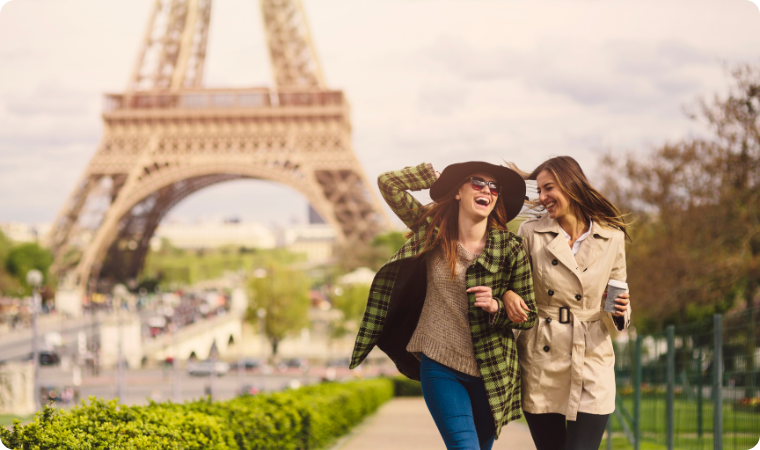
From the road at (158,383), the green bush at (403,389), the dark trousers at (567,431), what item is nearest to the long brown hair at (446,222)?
the dark trousers at (567,431)

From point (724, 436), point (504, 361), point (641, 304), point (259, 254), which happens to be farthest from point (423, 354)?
point (259, 254)

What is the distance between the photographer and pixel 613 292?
3.21m

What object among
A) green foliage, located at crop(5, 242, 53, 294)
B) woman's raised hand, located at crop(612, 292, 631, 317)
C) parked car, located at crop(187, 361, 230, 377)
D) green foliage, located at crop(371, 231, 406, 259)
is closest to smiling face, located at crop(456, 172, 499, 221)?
woman's raised hand, located at crop(612, 292, 631, 317)

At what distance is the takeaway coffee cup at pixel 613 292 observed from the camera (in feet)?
10.5

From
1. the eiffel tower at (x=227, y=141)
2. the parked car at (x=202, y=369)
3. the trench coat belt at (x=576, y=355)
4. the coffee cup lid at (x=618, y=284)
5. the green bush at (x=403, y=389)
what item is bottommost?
the parked car at (x=202, y=369)

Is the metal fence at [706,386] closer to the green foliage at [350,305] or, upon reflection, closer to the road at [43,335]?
the road at [43,335]

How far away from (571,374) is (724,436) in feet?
9.60

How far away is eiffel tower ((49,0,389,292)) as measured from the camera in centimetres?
3488

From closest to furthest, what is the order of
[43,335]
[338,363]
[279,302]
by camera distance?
[43,335] → [338,363] → [279,302]

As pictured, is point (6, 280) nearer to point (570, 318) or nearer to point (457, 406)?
point (457, 406)

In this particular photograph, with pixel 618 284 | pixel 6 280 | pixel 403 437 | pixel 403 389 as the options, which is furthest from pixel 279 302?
pixel 618 284

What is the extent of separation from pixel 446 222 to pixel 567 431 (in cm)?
109

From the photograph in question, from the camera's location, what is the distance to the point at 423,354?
3.32 m

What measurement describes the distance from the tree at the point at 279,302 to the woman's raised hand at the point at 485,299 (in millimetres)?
36289
